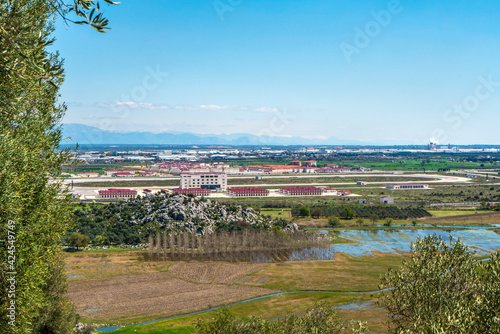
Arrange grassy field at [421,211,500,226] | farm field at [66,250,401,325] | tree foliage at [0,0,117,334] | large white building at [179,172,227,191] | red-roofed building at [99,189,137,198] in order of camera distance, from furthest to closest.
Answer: large white building at [179,172,227,191] → red-roofed building at [99,189,137,198] → grassy field at [421,211,500,226] → farm field at [66,250,401,325] → tree foliage at [0,0,117,334]

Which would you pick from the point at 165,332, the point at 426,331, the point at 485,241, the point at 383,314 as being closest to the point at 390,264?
the point at 383,314

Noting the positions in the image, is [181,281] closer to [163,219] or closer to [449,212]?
[163,219]

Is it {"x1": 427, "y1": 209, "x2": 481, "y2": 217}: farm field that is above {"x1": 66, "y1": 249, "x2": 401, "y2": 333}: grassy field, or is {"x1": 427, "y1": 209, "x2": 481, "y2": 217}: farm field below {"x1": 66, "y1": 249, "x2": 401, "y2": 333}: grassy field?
above

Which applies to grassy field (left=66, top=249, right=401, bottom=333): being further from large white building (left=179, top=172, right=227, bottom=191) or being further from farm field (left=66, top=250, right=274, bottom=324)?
large white building (left=179, top=172, right=227, bottom=191)

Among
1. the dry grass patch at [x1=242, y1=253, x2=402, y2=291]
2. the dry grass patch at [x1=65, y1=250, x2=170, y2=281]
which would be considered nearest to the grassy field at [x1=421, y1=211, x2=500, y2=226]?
the dry grass patch at [x1=242, y1=253, x2=402, y2=291]

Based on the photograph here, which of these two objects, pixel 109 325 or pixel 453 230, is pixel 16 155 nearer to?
pixel 109 325

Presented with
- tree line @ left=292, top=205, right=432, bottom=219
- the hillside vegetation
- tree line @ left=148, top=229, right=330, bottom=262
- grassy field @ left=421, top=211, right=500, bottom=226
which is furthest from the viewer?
tree line @ left=292, top=205, right=432, bottom=219

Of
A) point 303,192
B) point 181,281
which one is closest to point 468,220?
point 303,192

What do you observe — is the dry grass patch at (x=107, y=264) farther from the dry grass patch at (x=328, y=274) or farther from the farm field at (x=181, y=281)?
the dry grass patch at (x=328, y=274)
